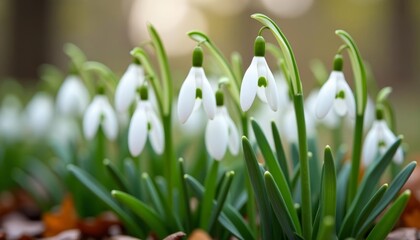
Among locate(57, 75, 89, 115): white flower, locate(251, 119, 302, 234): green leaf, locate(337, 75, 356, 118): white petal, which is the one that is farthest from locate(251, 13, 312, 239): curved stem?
locate(57, 75, 89, 115): white flower

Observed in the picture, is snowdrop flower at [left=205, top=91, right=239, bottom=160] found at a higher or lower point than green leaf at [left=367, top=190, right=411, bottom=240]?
higher

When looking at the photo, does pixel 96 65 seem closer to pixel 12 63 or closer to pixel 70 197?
pixel 70 197

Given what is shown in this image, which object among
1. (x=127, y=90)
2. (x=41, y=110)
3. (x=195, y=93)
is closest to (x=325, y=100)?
(x=195, y=93)

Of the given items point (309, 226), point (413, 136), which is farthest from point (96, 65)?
point (413, 136)

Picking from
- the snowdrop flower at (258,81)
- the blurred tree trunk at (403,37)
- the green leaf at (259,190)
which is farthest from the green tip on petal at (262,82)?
the blurred tree trunk at (403,37)

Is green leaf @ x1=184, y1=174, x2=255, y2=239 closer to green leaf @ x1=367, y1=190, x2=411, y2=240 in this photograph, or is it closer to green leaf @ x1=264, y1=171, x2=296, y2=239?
green leaf @ x1=264, y1=171, x2=296, y2=239

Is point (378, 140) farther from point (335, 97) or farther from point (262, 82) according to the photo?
point (262, 82)
